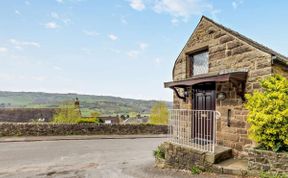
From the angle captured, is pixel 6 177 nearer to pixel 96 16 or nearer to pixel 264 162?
pixel 264 162

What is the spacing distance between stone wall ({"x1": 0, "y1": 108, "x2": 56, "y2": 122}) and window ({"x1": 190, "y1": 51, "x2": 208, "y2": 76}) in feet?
94.5

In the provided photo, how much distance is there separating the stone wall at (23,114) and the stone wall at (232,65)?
99.4 feet

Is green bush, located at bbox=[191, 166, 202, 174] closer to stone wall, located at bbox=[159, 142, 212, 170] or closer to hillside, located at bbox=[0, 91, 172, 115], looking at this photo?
stone wall, located at bbox=[159, 142, 212, 170]

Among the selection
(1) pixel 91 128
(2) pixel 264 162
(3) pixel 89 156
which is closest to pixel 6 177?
(3) pixel 89 156

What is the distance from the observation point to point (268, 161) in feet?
18.0

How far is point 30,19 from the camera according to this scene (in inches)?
581

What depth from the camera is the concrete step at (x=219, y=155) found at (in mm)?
6539

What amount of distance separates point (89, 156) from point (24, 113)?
→ 26.3 metres

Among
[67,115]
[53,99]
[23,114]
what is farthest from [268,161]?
[53,99]

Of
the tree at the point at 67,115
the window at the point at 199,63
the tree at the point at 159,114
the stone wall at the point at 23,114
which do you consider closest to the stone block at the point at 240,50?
the window at the point at 199,63

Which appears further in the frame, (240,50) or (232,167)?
(240,50)

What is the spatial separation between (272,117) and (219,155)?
6.81 ft

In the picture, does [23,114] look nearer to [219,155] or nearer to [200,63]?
[200,63]

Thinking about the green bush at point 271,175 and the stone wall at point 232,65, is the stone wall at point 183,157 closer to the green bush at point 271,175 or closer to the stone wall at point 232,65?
the stone wall at point 232,65
